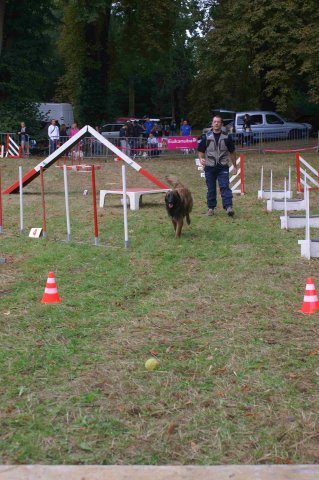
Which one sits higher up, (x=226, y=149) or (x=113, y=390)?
(x=226, y=149)

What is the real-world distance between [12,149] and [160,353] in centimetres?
2660

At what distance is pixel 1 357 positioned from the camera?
558 cm

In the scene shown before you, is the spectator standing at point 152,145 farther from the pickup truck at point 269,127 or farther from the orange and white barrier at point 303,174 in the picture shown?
the orange and white barrier at point 303,174

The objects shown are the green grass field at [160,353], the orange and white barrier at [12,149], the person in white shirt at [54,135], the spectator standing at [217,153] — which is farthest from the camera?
the orange and white barrier at [12,149]

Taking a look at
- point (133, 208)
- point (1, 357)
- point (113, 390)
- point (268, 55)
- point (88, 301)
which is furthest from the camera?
point (268, 55)

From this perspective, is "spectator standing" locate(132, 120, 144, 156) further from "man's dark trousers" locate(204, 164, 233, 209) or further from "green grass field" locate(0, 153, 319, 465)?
"green grass field" locate(0, 153, 319, 465)

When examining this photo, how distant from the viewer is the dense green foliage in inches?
1235

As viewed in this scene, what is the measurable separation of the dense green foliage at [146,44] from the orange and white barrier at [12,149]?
2.30 meters

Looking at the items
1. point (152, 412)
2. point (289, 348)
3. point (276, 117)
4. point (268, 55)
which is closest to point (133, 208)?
point (289, 348)

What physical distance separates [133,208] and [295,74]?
63.6ft

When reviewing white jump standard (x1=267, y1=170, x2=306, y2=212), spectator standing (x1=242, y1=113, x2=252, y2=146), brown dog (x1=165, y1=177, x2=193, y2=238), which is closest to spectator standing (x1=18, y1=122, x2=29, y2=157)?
spectator standing (x1=242, y1=113, x2=252, y2=146)

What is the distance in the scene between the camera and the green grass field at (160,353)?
4133 mm

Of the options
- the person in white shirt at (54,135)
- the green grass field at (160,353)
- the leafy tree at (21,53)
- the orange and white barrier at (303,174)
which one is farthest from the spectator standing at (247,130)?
the green grass field at (160,353)

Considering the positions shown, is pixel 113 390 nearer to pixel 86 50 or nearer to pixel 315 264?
pixel 315 264
